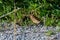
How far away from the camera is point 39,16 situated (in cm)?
311

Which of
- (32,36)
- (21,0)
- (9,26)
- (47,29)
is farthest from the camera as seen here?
(9,26)

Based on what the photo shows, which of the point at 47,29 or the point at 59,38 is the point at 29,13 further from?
the point at 59,38

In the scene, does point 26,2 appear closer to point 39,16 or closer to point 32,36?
point 32,36

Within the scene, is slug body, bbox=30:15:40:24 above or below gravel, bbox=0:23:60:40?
above

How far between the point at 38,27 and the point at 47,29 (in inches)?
5.5

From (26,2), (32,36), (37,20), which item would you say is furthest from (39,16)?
(26,2)

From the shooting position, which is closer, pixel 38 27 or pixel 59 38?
pixel 59 38

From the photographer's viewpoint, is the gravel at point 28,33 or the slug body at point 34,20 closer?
the gravel at point 28,33

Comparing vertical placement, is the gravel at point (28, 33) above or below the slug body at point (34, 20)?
below

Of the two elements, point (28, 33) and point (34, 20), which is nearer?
point (28, 33)

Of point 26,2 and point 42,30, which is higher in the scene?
point 26,2

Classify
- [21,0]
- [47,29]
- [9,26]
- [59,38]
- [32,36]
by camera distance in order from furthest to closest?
[9,26], [47,29], [32,36], [59,38], [21,0]

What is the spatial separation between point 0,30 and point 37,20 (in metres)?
0.54

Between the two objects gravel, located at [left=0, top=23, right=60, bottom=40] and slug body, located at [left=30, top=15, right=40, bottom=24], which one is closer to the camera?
gravel, located at [left=0, top=23, right=60, bottom=40]
